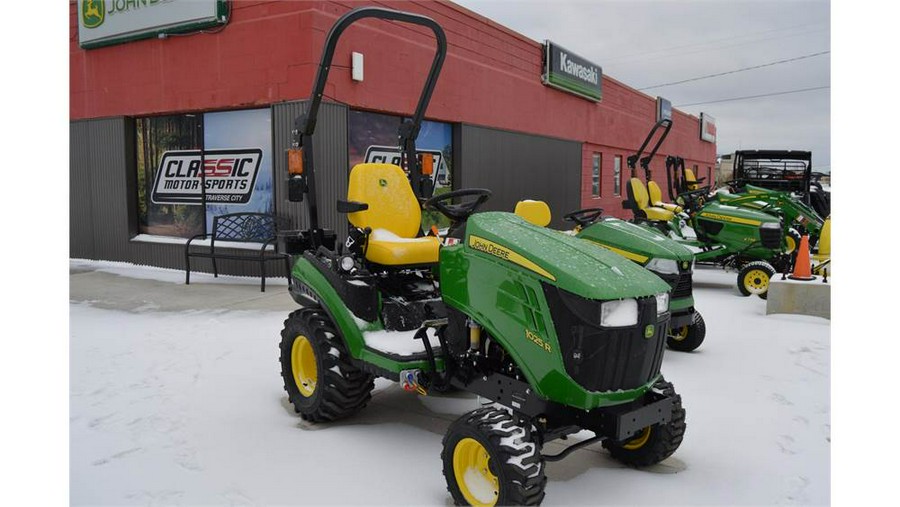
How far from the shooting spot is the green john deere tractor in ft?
8.16

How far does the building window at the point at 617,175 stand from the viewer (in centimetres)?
1864

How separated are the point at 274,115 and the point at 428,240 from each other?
4.98m

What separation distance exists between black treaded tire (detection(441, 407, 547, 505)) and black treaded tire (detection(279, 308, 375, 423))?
3.37 feet

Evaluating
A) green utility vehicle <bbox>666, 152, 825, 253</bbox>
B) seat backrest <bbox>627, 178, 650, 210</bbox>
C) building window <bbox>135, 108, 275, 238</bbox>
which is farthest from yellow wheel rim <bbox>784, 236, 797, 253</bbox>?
building window <bbox>135, 108, 275, 238</bbox>

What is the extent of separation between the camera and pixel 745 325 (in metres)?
6.08

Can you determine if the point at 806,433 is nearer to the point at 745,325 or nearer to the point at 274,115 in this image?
the point at 745,325

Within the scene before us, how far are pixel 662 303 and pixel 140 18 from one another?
8787 millimetres

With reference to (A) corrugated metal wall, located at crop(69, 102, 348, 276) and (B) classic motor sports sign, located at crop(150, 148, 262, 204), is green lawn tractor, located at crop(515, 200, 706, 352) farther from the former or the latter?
(B) classic motor sports sign, located at crop(150, 148, 262, 204)

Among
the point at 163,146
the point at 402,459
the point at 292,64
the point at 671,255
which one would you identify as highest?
the point at 292,64

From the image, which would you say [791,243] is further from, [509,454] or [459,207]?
[509,454]

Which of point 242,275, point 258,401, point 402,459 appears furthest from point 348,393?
point 242,275

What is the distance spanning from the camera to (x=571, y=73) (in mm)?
15008

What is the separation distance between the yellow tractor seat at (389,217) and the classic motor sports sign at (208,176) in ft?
16.4

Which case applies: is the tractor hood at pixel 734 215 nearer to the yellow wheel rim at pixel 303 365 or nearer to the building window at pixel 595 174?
the yellow wheel rim at pixel 303 365
